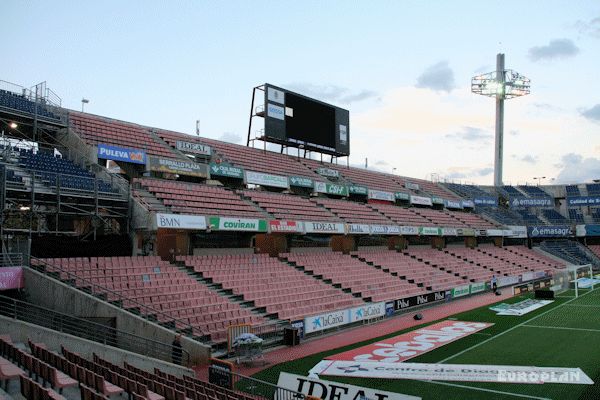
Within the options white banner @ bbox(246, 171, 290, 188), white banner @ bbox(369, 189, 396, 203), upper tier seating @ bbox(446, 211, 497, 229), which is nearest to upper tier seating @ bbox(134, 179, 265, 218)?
white banner @ bbox(246, 171, 290, 188)

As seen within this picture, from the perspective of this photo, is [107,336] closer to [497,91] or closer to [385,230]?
[385,230]

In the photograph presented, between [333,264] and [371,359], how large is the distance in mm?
14194

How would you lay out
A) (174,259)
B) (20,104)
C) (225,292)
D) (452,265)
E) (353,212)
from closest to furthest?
(225,292) → (20,104) → (174,259) → (353,212) → (452,265)

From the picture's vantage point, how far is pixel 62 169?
22984mm

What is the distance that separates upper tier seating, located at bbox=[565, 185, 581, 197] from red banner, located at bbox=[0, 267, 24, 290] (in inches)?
2636

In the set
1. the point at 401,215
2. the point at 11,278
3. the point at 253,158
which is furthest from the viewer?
the point at 401,215

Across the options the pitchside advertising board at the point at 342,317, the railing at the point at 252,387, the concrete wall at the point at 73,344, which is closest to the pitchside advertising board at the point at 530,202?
the pitchside advertising board at the point at 342,317

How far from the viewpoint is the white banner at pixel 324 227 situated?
32.0 m

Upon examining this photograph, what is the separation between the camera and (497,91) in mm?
67938

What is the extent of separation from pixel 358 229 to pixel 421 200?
1830cm

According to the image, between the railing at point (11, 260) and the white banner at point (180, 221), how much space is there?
5.85 meters

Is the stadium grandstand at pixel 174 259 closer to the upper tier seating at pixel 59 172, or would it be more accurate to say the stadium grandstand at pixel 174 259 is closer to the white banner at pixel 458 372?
the upper tier seating at pixel 59 172

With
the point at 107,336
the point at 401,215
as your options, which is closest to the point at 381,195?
the point at 401,215

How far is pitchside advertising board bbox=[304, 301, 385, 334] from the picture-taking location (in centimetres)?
2232
